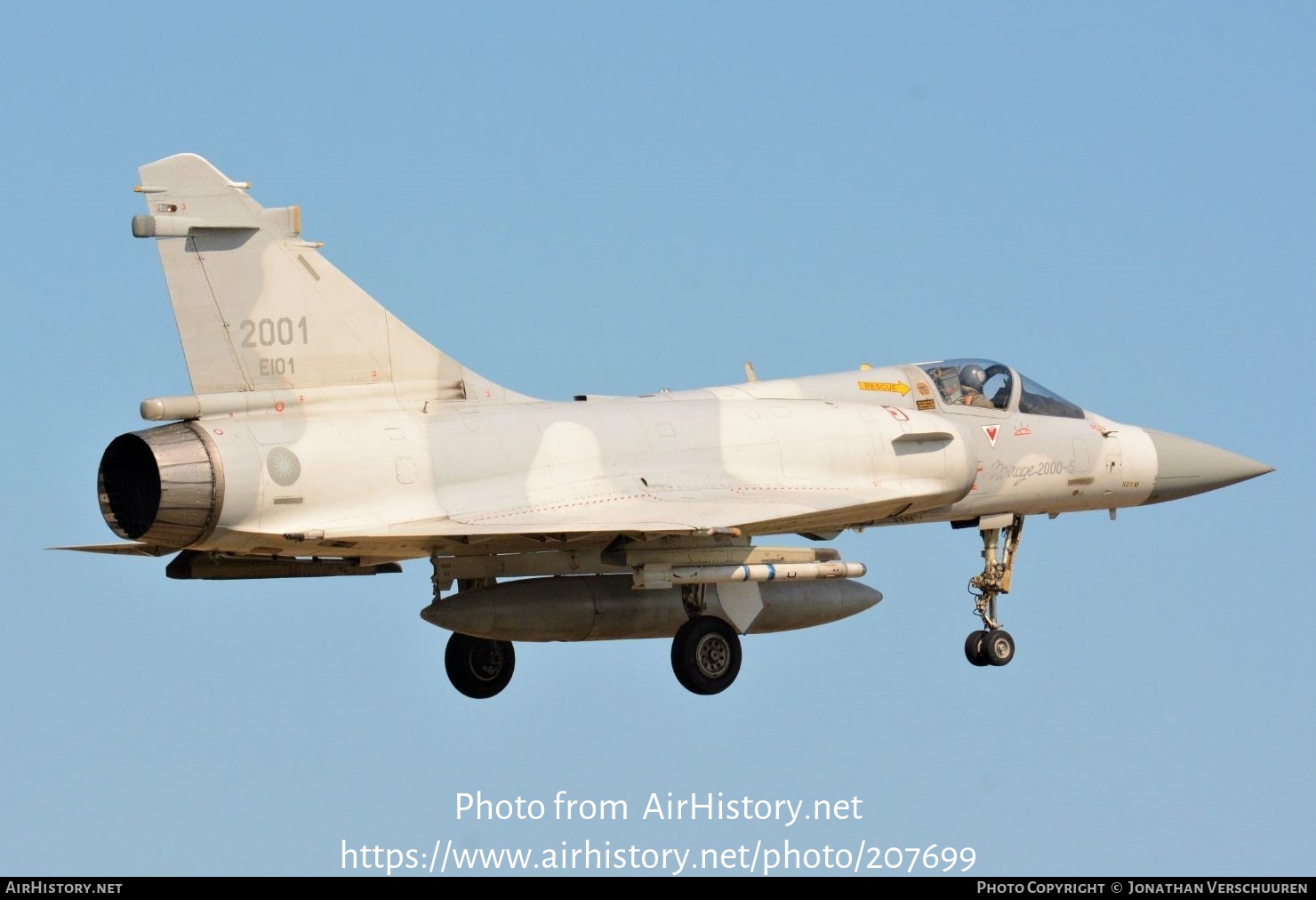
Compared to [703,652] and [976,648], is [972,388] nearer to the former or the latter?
[976,648]

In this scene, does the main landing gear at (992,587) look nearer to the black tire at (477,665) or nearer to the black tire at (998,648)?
the black tire at (998,648)

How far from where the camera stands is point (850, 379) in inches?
778

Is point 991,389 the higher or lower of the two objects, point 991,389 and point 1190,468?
the higher

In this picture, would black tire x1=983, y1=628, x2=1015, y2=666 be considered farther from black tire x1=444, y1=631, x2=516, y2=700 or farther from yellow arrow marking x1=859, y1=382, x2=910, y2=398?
black tire x1=444, y1=631, x2=516, y2=700

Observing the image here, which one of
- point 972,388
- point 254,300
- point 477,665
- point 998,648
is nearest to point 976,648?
point 998,648

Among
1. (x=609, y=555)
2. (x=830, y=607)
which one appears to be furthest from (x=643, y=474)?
(x=830, y=607)

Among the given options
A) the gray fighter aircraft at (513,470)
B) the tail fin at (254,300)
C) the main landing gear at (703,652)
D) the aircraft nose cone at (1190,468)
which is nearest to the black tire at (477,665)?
the gray fighter aircraft at (513,470)

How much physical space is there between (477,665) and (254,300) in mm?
4496

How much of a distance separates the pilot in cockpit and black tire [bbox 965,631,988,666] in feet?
7.32

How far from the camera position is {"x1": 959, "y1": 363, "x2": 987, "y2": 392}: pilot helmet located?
67.1 ft

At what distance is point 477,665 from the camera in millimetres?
19219

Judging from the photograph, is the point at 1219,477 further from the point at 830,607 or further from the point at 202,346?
the point at 202,346

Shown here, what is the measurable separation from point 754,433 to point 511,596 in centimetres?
258

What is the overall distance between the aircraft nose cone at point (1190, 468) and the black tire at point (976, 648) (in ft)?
8.05
